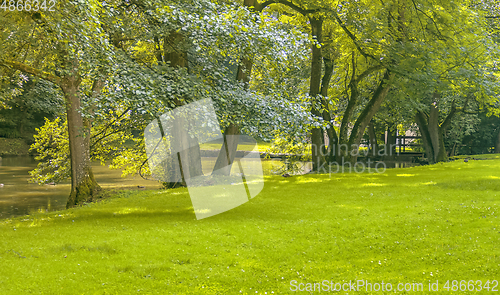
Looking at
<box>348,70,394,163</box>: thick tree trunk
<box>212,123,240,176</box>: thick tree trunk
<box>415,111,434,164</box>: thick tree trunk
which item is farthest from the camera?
<box>415,111,434,164</box>: thick tree trunk

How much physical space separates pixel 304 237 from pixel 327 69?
14.1 meters

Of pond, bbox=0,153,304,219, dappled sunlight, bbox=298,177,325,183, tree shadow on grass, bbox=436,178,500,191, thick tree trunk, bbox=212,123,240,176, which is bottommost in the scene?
pond, bbox=0,153,304,219

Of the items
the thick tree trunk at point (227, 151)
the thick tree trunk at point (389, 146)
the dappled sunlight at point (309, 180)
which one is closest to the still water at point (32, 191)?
the thick tree trunk at point (227, 151)

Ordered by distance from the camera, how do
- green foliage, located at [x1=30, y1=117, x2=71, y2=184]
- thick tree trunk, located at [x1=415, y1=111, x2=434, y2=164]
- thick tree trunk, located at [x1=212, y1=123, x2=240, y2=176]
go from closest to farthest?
green foliage, located at [x1=30, y1=117, x2=71, y2=184]
thick tree trunk, located at [x1=212, y1=123, x2=240, y2=176]
thick tree trunk, located at [x1=415, y1=111, x2=434, y2=164]

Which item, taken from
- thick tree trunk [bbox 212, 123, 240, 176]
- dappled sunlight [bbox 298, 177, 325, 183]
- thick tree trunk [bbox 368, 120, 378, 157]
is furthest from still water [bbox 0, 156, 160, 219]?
thick tree trunk [bbox 368, 120, 378, 157]

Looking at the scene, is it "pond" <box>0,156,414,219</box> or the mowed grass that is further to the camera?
"pond" <box>0,156,414,219</box>

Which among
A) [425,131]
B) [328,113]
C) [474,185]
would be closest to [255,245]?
[474,185]

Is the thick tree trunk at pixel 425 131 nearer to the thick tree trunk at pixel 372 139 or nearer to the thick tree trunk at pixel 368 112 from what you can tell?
the thick tree trunk at pixel 372 139

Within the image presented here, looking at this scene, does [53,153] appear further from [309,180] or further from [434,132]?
[434,132]

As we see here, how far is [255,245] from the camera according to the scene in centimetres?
799

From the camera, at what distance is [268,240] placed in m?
8.24

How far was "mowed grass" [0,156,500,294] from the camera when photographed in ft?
20.4

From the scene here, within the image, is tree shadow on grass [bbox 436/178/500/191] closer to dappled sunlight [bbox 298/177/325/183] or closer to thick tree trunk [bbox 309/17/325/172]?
dappled sunlight [bbox 298/177/325/183]

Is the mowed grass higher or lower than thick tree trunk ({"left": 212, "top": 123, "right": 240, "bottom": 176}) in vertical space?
lower
